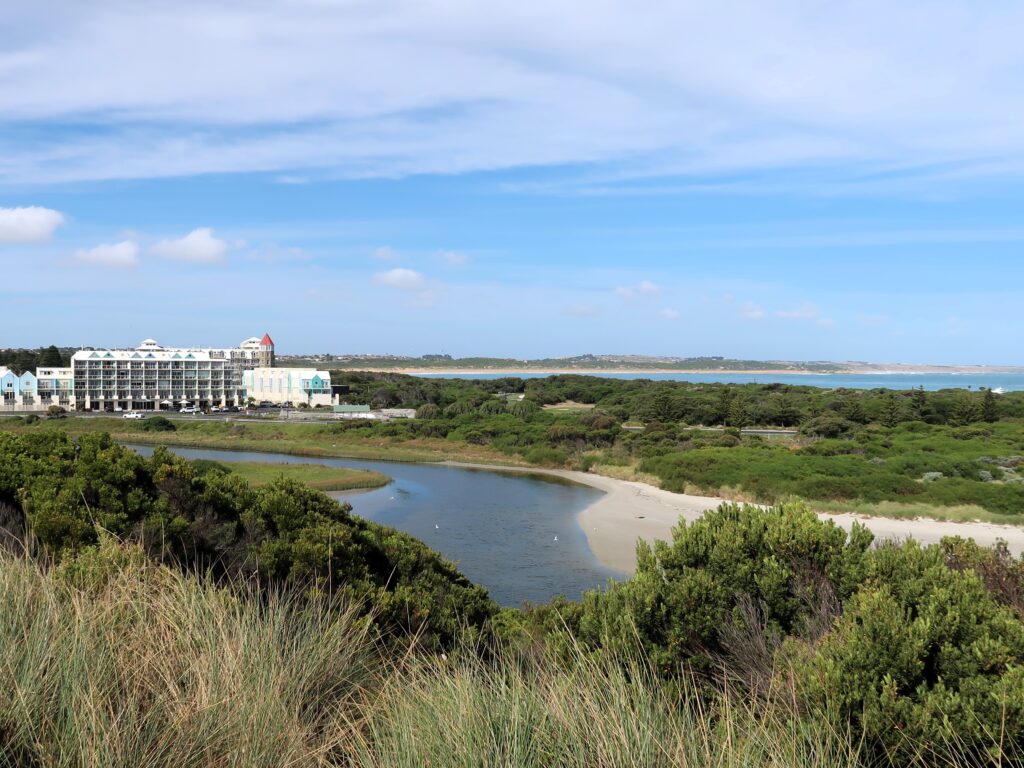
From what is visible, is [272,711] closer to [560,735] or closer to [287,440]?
[560,735]

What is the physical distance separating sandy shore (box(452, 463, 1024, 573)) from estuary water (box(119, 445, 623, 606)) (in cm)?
67

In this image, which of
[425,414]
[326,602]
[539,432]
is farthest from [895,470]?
[425,414]

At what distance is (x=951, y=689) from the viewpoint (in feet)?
12.2

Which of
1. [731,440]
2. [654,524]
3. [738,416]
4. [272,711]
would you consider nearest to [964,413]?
[738,416]

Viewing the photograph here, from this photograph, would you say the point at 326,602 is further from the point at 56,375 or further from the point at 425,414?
the point at 56,375

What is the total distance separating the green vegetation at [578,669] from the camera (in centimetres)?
287

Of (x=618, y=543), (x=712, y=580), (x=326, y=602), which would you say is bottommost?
(x=618, y=543)

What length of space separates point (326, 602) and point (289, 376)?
78.2 metres

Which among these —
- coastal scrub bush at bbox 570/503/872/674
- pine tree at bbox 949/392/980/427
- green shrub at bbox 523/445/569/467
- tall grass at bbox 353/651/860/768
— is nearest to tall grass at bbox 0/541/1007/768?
tall grass at bbox 353/651/860/768

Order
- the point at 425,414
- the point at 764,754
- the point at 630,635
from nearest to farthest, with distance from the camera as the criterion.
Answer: the point at 764,754 → the point at 630,635 → the point at 425,414

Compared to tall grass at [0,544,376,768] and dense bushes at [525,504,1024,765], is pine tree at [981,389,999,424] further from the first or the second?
tall grass at [0,544,376,768]

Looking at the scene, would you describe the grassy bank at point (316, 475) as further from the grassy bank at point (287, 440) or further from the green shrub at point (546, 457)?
the green shrub at point (546, 457)

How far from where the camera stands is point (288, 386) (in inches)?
3221

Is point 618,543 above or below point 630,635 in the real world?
below
